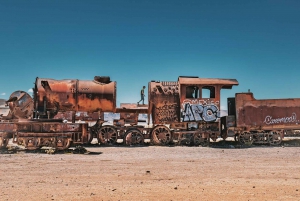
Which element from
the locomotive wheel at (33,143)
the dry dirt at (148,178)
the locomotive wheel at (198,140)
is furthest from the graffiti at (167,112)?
the locomotive wheel at (33,143)

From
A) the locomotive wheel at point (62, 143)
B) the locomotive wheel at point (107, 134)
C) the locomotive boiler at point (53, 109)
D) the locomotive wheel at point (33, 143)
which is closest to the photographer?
the locomotive wheel at point (33, 143)

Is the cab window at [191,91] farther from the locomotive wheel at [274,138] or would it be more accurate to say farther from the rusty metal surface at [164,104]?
the locomotive wheel at [274,138]

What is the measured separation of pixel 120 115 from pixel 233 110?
7345 millimetres

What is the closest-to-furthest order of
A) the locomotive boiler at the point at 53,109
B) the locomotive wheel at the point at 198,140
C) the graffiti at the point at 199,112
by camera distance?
the locomotive boiler at the point at 53,109 < the locomotive wheel at the point at 198,140 < the graffiti at the point at 199,112

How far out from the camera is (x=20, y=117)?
1482cm

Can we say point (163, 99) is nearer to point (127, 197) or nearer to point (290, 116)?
point (290, 116)

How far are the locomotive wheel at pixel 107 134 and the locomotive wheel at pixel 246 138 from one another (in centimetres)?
771

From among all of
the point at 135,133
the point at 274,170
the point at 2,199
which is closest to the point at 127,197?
the point at 2,199

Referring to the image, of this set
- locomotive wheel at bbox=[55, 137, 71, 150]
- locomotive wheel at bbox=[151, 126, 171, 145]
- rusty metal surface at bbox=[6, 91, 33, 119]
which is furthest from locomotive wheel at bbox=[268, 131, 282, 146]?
rusty metal surface at bbox=[6, 91, 33, 119]

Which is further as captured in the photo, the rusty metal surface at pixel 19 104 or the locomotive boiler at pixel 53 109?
the rusty metal surface at pixel 19 104

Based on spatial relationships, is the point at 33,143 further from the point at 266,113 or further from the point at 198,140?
→ the point at 266,113

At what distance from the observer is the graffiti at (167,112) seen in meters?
17.2

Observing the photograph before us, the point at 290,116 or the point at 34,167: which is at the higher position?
the point at 290,116

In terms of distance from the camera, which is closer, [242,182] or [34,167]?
[242,182]
